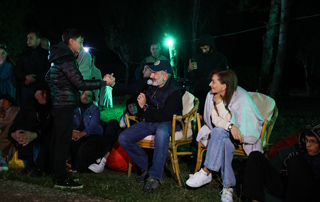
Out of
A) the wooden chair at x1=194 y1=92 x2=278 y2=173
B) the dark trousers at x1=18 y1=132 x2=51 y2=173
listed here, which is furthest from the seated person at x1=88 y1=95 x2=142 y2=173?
the wooden chair at x1=194 y1=92 x2=278 y2=173

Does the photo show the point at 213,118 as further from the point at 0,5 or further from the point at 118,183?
the point at 0,5

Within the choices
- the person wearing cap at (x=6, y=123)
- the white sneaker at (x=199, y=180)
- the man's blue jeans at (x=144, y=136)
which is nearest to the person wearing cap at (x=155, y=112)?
the man's blue jeans at (x=144, y=136)

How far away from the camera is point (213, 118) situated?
4211 mm

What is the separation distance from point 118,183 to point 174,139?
0.95 m

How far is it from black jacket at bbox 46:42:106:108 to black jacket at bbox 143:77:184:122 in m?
0.95

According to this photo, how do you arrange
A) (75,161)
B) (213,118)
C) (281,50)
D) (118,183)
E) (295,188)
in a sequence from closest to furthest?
(295,188) → (213,118) → (118,183) → (75,161) → (281,50)

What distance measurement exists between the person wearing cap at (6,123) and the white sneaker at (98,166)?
131 cm

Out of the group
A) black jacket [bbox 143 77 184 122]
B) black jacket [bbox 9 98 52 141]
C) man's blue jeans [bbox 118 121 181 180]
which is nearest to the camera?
man's blue jeans [bbox 118 121 181 180]

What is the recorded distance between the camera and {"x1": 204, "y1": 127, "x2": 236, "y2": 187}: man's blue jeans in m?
3.90

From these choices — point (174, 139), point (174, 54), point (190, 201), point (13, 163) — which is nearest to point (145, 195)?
point (190, 201)

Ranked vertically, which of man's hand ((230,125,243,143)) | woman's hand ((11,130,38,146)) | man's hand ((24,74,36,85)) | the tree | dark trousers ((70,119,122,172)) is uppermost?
the tree

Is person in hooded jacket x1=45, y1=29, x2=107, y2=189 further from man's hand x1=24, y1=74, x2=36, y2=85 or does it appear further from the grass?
man's hand x1=24, y1=74, x2=36, y2=85

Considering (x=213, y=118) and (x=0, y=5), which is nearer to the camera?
(x=213, y=118)

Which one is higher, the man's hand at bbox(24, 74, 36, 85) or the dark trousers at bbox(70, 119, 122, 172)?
the man's hand at bbox(24, 74, 36, 85)
